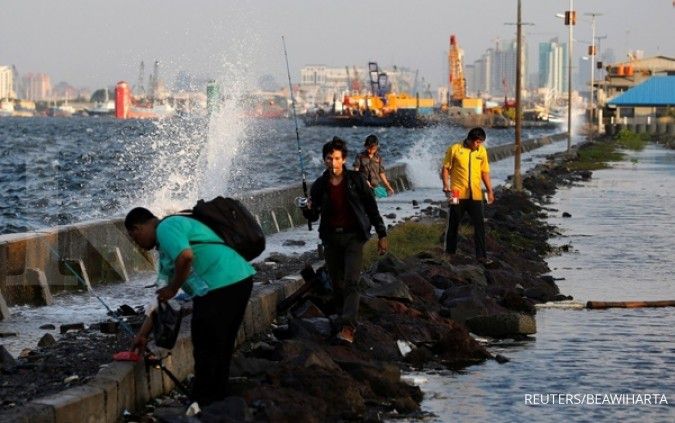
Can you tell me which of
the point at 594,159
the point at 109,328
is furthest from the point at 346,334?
the point at 594,159

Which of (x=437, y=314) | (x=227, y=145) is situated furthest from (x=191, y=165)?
(x=437, y=314)

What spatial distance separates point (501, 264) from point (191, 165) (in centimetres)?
3759

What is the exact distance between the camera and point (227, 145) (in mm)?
44094

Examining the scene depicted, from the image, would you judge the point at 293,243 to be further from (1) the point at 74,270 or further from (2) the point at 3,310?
(2) the point at 3,310

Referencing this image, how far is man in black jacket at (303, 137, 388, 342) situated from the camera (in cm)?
1200

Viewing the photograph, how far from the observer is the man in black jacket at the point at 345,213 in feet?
39.4

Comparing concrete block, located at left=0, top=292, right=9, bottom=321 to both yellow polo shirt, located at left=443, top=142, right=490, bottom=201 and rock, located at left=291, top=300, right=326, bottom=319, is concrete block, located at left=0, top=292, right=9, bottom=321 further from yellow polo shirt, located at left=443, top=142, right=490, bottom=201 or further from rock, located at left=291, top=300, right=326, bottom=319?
yellow polo shirt, located at left=443, top=142, right=490, bottom=201

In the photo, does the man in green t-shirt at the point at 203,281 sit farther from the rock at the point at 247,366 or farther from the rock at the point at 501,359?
the rock at the point at 501,359

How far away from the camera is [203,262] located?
8.94 metres

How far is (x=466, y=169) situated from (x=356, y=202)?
6.01 metres

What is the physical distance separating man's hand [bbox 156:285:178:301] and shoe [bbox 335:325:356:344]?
9.80 ft

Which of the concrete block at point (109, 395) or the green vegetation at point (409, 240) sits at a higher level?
the concrete block at point (109, 395)

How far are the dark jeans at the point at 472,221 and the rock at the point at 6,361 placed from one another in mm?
7860

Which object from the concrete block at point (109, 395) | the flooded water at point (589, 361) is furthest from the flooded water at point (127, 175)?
the concrete block at point (109, 395)
